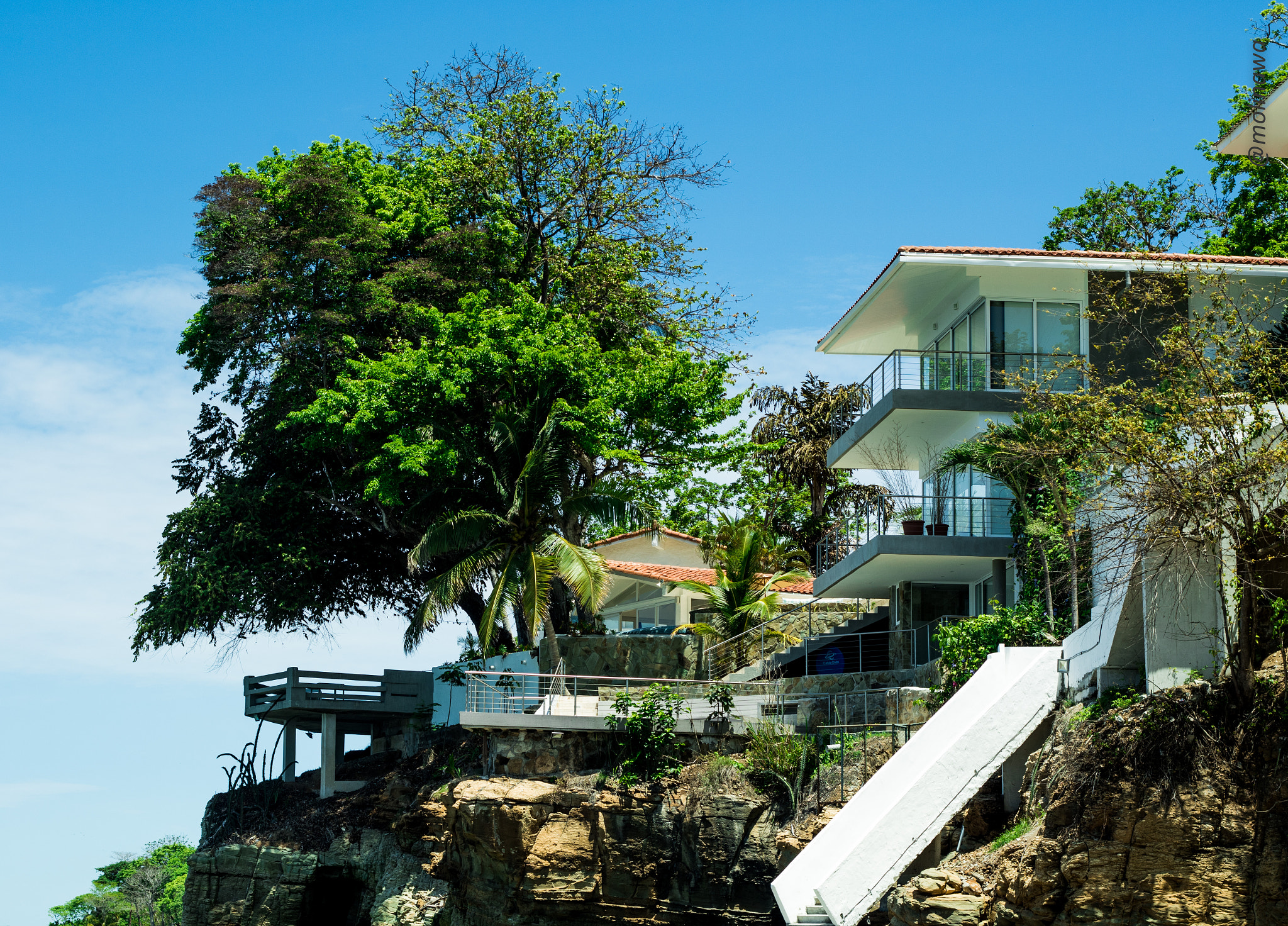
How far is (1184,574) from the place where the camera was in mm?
19609

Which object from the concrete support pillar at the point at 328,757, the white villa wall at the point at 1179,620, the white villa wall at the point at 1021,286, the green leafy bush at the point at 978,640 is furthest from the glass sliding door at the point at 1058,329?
the concrete support pillar at the point at 328,757

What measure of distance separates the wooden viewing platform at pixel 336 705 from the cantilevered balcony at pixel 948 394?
52.0 ft

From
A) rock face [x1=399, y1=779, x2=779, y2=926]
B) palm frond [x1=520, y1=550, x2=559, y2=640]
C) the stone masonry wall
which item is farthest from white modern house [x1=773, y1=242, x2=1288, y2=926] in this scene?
palm frond [x1=520, y1=550, x2=559, y2=640]

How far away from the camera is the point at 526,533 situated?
1387 inches

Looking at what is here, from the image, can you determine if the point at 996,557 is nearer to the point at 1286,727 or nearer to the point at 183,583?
the point at 1286,727

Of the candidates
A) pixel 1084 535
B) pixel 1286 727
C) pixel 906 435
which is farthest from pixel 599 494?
pixel 1286 727

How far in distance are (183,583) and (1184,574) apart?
28.2 m

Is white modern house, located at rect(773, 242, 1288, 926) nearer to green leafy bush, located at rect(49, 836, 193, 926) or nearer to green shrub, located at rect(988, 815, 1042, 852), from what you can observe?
green shrub, located at rect(988, 815, 1042, 852)

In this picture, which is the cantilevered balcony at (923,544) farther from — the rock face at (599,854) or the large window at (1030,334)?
the rock face at (599,854)

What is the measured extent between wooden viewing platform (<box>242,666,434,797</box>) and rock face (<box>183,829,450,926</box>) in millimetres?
2823

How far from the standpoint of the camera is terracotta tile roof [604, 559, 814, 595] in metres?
39.5

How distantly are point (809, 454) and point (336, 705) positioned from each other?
17986mm

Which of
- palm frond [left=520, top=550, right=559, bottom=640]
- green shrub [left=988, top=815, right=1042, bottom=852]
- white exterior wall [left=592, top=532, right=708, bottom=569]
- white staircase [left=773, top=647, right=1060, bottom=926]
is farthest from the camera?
white exterior wall [left=592, top=532, right=708, bottom=569]

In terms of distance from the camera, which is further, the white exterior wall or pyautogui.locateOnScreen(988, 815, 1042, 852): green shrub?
the white exterior wall
